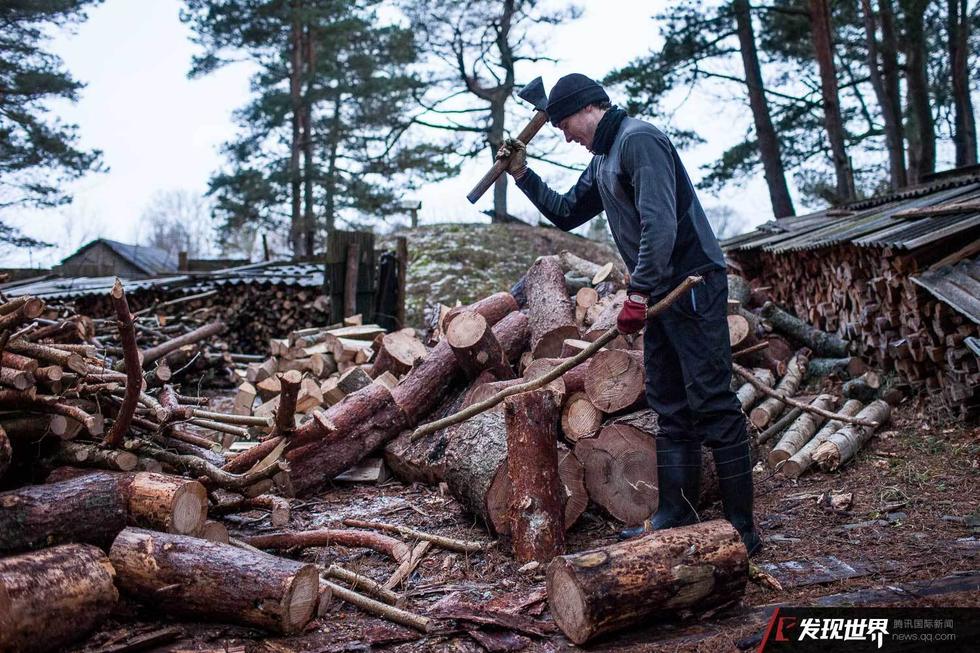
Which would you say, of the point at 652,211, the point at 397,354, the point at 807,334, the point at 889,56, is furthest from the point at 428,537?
the point at 889,56

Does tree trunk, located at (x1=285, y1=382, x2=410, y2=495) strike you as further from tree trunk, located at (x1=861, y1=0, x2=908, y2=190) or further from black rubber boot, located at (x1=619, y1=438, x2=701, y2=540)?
tree trunk, located at (x1=861, y1=0, x2=908, y2=190)

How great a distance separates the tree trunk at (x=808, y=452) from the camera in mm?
4926

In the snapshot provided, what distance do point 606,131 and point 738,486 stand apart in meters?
1.85

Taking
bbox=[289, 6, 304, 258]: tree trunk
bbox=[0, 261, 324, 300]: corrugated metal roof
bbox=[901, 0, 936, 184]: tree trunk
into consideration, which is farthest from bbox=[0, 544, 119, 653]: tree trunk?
bbox=[289, 6, 304, 258]: tree trunk

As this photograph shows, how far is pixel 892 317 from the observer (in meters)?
6.19

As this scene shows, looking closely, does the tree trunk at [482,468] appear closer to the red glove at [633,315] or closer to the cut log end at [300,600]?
the red glove at [633,315]

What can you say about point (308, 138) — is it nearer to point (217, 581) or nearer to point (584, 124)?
point (584, 124)

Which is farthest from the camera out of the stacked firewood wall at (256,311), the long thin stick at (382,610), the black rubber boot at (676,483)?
the stacked firewood wall at (256,311)

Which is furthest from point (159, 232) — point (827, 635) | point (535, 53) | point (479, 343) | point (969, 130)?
point (827, 635)

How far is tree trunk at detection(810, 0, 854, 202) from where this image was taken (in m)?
11.8

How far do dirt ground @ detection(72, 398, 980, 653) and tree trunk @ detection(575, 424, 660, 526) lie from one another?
15 cm

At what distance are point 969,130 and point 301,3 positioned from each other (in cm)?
1573

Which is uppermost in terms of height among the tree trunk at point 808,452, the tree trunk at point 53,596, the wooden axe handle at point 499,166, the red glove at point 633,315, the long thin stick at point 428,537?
the wooden axe handle at point 499,166

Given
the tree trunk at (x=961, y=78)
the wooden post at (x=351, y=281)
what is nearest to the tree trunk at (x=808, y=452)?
the wooden post at (x=351, y=281)
